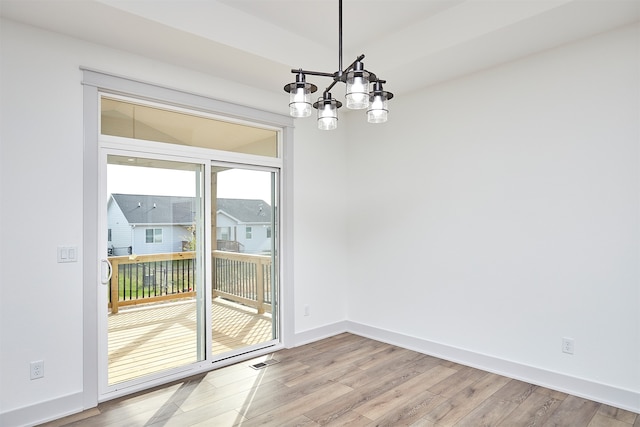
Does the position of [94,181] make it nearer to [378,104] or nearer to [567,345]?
[378,104]

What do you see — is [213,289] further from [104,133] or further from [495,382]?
[495,382]

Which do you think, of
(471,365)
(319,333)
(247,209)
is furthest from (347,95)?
(319,333)

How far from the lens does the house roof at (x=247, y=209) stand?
3666 mm

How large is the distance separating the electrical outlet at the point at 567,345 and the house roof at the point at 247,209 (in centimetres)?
286

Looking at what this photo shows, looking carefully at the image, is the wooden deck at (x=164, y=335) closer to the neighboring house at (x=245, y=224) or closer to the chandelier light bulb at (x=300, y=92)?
the neighboring house at (x=245, y=224)

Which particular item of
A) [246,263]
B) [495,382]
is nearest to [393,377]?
[495,382]

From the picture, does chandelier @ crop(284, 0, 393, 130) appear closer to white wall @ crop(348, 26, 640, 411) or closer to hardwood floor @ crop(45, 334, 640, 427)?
white wall @ crop(348, 26, 640, 411)

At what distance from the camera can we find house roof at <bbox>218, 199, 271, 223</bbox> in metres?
3.67

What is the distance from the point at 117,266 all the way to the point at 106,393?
958 millimetres

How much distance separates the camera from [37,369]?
2.53 meters

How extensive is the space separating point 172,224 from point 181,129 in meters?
0.85

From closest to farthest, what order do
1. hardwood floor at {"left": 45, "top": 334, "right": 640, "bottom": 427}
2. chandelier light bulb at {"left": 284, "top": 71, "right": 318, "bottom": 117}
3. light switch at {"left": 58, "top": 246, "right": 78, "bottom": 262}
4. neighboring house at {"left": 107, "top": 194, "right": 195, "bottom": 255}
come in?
chandelier light bulb at {"left": 284, "top": 71, "right": 318, "bottom": 117}, hardwood floor at {"left": 45, "top": 334, "right": 640, "bottom": 427}, light switch at {"left": 58, "top": 246, "right": 78, "bottom": 262}, neighboring house at {"left": 107, "top": 194, "right": 195, "bottom": 255}

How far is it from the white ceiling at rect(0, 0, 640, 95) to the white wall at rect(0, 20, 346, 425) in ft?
0.82

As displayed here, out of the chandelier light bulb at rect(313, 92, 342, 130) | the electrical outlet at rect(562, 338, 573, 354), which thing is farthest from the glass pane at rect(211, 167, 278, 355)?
the electrical outlet at rect(562, 338, 573, 354)
